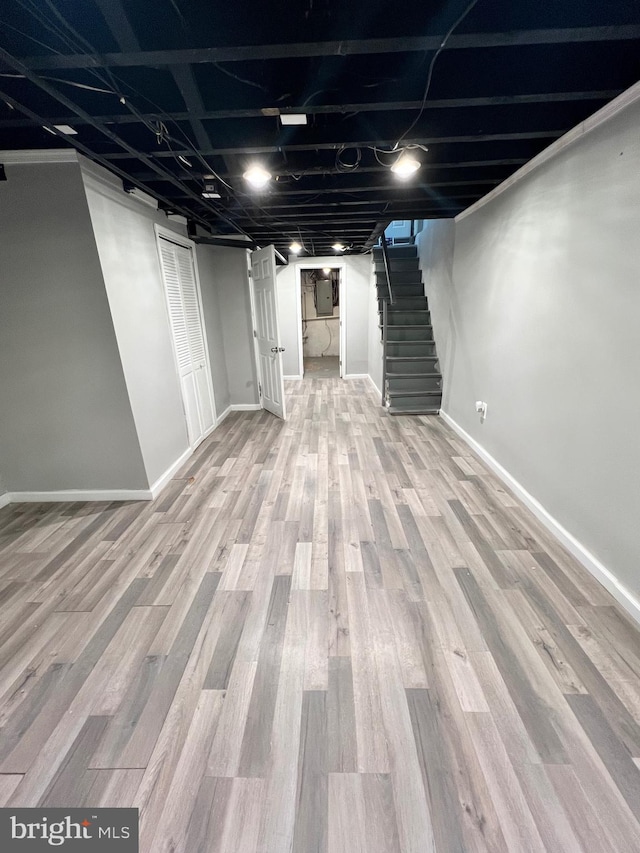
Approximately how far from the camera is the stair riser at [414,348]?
183 inches

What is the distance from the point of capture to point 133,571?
1.93m

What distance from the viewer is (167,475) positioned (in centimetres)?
295

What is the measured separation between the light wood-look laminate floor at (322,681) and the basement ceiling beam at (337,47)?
236cm

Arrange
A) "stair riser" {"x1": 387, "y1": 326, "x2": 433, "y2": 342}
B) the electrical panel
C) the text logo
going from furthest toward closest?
the electrical panel
"stair riser" {"x1": 387, "y1": 326, "x2": 433, "y2": 342}
the text logo

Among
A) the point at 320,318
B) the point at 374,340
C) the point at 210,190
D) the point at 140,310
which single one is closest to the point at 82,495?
the point at 140,310

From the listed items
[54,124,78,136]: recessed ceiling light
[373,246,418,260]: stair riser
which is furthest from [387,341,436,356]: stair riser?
[54,124,78,136]: recessed ceiling light

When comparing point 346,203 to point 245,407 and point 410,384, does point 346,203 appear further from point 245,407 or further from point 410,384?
point 245,407

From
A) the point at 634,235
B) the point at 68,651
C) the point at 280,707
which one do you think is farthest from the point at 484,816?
the point at 634,235

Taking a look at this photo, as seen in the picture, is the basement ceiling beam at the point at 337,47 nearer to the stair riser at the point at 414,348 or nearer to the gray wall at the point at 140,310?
the gray wall at the point at 140,310

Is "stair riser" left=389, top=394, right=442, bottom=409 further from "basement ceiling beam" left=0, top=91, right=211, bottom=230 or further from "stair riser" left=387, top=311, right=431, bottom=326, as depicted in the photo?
"basement ceiling beam" left=0, top=91, right=211, bottom=230

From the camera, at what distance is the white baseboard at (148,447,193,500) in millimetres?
2719

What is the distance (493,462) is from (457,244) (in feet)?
7.98

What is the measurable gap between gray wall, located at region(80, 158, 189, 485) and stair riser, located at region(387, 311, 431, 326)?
10.4 feet

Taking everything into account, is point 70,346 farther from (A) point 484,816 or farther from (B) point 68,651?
(A) point 484,816
